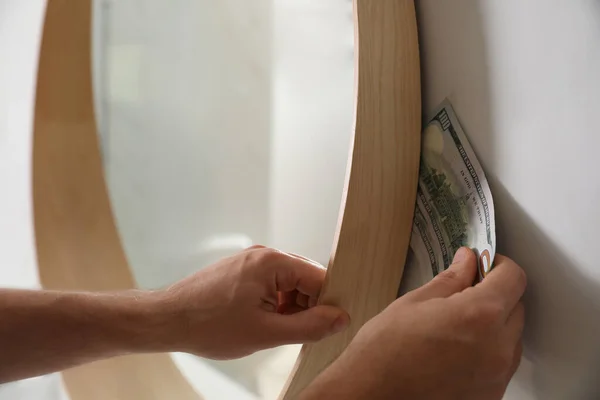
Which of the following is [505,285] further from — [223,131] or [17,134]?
[17,134]

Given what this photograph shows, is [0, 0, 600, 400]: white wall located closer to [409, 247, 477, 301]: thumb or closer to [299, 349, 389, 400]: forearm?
[409, 247, 477, 301]: thumb

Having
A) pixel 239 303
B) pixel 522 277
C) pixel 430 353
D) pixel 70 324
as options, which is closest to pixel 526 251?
pixel 522 277

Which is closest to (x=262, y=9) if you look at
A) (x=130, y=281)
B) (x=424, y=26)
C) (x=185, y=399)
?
(x=424, y=26)

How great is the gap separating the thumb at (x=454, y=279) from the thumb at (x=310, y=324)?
93mm

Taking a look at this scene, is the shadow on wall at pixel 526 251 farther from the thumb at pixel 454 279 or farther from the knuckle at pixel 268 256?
the knuckle at pixel 268 256

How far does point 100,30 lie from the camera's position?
0.87 m

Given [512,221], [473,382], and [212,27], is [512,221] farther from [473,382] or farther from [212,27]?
[212,27]

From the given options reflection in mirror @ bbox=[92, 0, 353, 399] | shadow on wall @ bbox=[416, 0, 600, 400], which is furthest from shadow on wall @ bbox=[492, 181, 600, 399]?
reflection in mirror @ bbox=[92, 0, 353, 399]

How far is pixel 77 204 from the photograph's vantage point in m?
0.74

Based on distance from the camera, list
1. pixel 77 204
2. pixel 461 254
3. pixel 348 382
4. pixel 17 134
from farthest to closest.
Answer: pixel 17 134, pixel 77 204, pixel 461 254, pixel 348 382

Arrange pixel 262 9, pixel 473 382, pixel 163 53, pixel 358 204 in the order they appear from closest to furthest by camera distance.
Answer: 1. pixel 473 382
2. pixel 358 204
3. pixel 262 9
4. pixel 163 53

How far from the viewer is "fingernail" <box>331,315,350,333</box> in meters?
0.39

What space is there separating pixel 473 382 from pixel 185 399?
0.56m

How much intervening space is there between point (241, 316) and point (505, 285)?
21cm
